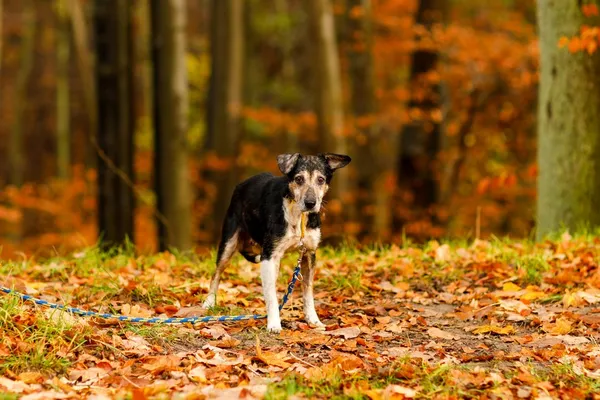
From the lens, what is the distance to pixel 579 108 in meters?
10.0

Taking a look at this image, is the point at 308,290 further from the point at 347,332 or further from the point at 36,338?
the point at 36,338

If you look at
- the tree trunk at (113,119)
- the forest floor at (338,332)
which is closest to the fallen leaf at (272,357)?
the forest floor at (338,332)

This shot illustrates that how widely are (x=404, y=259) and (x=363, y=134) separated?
10465 mm

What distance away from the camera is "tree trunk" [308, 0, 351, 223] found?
16.9m

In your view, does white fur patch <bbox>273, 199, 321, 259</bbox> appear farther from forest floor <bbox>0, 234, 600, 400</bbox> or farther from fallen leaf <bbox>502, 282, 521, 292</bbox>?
fallen leaf <bbox>502, 282, 521, 292</bbox>

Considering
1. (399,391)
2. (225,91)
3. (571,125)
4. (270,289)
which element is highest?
(225,91)

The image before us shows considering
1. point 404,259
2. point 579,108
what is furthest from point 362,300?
point 579,108

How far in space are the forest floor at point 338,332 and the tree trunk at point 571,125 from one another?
1070mm

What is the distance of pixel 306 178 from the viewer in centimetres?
588

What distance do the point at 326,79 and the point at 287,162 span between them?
11.5 meters

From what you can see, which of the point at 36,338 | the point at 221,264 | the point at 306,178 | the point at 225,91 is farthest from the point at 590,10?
the point at 225,91

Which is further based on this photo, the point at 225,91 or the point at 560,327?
the point at 225,91

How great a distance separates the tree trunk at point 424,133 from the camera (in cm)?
1666

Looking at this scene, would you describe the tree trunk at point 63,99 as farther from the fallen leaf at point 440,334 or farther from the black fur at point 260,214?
the fallen leaf at point 440,334
